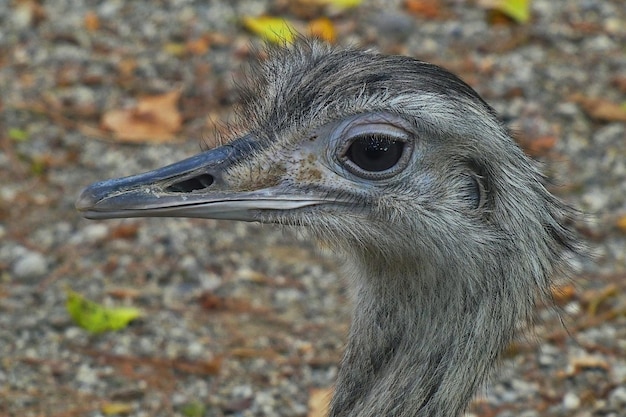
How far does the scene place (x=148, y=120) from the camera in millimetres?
6348

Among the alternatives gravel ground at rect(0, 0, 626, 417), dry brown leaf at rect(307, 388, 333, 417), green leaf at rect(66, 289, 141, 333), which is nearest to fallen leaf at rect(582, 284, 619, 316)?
gravel ground at rect(0, 0, 626, 417)

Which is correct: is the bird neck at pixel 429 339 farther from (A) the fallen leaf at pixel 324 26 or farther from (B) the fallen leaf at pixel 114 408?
(A) the fallen leaf at pixel 324 26

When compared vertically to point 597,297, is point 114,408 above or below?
below

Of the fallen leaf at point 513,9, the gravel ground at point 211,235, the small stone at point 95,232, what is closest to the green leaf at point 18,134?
the gravel ground at point 211,235

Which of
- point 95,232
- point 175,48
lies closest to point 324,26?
point 175,48

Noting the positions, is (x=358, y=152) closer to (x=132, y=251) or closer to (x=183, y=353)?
(x=183, y=353)

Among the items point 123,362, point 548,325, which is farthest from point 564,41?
point 123,362

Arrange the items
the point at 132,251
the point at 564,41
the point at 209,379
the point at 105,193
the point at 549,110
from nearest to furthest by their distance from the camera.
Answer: the point at 105,193 < the point at 209,379 < the point at 132,251 < the point at 549,110 < the point at 564,41

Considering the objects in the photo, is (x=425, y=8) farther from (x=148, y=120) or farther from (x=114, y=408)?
(x=114, y=408)

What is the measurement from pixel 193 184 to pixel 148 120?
129 inches

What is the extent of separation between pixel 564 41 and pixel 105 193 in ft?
15.4

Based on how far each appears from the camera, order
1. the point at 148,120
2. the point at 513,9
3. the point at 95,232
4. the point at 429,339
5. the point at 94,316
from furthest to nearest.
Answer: the point at 513,9, the point at 148,120, the point at 95,232, the point at 94,316, the point at 429,339

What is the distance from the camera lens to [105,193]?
3086 millimetres

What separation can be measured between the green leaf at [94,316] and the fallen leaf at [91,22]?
106 inches
